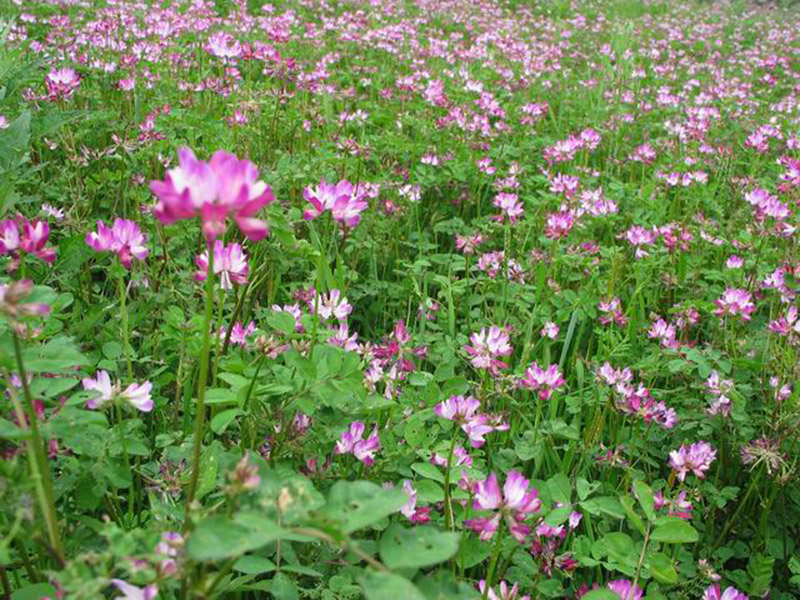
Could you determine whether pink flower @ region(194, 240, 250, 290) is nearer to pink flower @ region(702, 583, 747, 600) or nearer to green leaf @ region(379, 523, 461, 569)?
green leaf @ region(379, 523, 461, 569)

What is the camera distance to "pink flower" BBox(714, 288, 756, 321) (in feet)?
9.50

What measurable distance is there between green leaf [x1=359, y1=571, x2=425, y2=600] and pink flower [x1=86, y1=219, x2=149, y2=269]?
1.18m

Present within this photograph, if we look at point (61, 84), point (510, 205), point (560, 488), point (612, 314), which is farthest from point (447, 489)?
point (61, 84)

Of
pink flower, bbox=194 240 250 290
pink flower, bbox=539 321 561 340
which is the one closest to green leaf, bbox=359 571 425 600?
pink flower, bbox=194 240 250 290

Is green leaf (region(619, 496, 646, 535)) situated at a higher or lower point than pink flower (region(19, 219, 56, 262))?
lower

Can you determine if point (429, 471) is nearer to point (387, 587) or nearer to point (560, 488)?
point (560, 488)

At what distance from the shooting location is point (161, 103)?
4.51 m

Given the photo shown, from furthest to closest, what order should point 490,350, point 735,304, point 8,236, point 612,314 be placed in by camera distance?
point 612,314, point 735,304, point 490,350, point 8,236

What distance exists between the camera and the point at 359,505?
106 cm

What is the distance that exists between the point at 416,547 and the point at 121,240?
1276mm

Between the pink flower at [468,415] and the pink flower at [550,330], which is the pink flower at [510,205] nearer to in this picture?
the pink flower at [550,330]

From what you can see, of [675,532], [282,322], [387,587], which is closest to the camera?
[387,587]

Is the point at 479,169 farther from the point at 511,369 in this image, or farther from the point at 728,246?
the point at 511,369

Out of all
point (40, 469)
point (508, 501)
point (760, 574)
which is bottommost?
point (760, 574)
